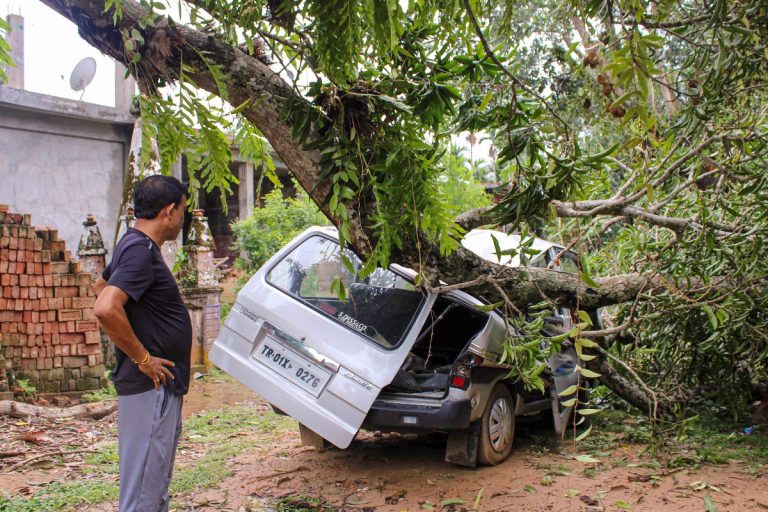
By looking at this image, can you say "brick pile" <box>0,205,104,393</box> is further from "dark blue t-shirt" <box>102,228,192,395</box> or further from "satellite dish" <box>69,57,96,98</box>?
"dark blue t-shirt" <box>102,228,192,395</box>

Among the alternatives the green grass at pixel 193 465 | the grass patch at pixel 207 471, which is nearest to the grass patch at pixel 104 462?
the green grass at pixel 193 465

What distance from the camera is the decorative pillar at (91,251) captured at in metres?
8.44

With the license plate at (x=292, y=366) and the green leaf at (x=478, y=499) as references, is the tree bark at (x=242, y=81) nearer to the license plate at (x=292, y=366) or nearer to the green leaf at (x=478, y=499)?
the license plate at (x=292, y=366)

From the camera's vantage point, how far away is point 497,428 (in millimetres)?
5566

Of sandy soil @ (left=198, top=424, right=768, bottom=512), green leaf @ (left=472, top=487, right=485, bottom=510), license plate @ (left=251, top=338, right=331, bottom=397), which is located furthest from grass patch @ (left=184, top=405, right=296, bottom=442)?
green leaf @ (left=472, top=487, right=485, bottom=510)

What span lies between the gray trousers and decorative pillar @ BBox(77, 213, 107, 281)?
5.91 meters

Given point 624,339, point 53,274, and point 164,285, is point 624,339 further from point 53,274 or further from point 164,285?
point 53,274

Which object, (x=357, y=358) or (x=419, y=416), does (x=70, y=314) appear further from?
(x=419, y=416)

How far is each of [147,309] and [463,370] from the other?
2.69 meters

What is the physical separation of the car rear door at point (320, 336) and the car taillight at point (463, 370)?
40cm

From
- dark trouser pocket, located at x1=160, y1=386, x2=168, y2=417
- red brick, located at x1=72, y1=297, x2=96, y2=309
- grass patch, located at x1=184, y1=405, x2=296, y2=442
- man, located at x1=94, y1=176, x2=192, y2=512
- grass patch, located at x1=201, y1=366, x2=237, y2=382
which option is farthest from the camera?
grass patch, located at x1=201, y1=366, x2=237, y2=382

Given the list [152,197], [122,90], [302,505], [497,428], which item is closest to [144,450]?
[152,197]

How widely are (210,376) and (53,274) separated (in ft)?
8.92

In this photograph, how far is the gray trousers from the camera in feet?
9.80
